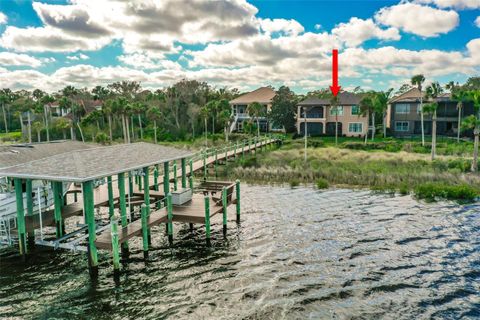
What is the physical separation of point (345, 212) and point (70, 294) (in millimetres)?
16412

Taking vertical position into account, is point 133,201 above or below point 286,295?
above

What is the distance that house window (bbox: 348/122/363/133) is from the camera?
6134 centimetres

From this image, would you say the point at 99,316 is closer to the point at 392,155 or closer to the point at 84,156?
the point at 84,156

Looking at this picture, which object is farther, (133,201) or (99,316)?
(133,201)

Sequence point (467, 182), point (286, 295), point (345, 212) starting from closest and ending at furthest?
point (286, 295), point (345, 212), point (467, 182)

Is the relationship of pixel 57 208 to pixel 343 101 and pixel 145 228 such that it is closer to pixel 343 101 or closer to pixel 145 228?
pixel 145 228

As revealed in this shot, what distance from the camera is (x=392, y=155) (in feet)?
135

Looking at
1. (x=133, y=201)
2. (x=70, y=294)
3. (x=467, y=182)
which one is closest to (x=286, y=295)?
(x=70, y=294)

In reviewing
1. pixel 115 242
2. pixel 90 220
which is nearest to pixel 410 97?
pixel 115 242

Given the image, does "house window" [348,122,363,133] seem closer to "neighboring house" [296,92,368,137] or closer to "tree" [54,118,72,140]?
"neighboring house" [296,92,368,137]

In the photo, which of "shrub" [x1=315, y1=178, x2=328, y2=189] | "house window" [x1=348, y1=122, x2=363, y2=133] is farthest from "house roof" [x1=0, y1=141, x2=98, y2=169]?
"house window" [x1=348, y1=122, x2=363, y2=133]

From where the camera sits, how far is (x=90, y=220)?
45.1 ft

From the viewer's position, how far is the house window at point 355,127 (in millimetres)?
61344

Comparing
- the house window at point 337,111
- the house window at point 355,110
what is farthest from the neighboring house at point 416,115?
the house window at point 337,111
